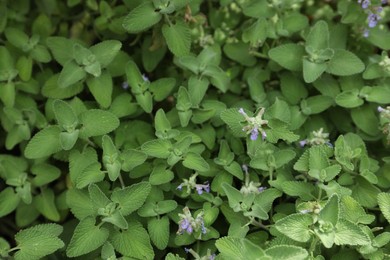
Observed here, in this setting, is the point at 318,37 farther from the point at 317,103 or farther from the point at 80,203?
the point at 80,203

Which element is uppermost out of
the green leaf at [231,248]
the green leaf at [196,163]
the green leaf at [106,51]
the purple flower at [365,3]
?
the purple flower at [365,3]

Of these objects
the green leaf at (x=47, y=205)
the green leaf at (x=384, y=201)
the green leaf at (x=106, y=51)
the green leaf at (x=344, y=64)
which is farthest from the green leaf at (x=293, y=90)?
the green leaf at (x=47, y=205)

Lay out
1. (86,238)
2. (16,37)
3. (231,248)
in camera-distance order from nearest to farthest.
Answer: (231,248), (86,238), (16,37)

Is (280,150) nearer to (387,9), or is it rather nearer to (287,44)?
(287,44)

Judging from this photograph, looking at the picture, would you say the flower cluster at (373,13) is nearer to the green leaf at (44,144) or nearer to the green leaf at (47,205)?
the green leaf at (44,144)

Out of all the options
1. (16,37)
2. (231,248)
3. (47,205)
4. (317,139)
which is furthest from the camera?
(16,37)

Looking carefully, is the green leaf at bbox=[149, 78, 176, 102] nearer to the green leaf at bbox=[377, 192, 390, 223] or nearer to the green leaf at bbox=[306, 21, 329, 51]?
the green leaf at bbox=[306, 21, 329, 51]

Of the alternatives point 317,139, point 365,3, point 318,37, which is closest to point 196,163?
point 317,139
